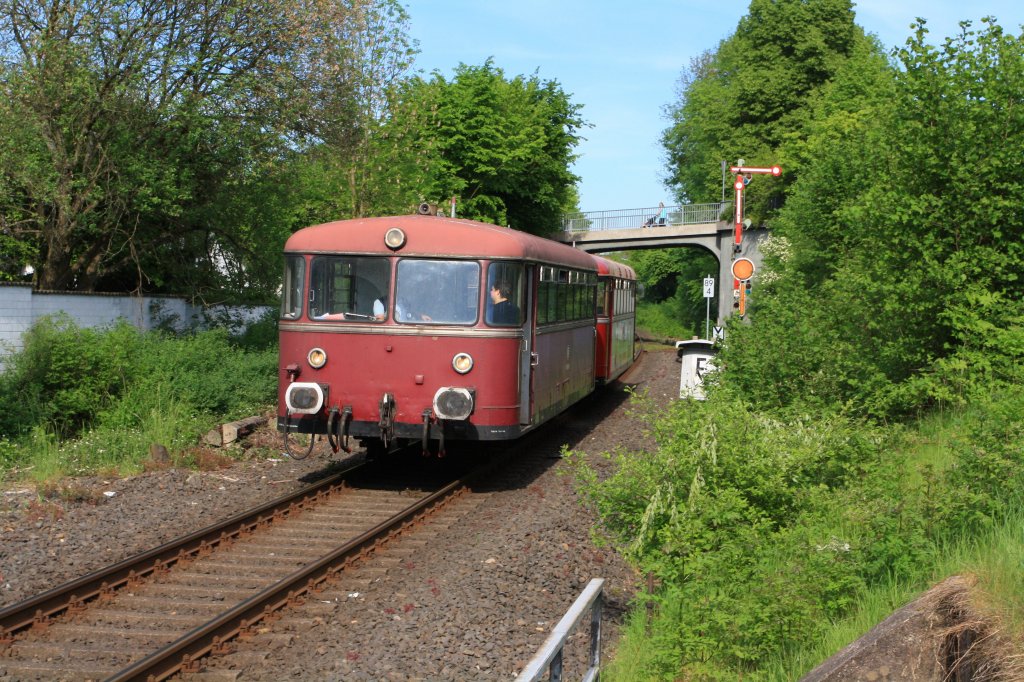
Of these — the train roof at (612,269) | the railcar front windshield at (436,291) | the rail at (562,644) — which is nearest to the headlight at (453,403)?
the railcar front windshield at (436,291)

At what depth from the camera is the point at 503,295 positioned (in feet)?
38.4

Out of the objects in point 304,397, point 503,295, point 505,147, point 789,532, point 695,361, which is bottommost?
point 789,532

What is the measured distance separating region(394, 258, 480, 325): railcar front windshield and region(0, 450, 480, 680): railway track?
2.10 meters

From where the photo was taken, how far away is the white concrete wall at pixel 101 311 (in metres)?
15.0

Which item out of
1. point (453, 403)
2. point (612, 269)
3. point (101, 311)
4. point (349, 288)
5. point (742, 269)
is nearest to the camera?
point (453, 403)

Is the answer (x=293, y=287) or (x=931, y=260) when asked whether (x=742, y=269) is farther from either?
(x=293, y=287)

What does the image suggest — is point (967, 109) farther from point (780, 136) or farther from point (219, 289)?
point (780, 136)

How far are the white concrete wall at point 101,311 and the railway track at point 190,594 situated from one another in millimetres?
6699

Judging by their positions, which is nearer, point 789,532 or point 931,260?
point 789,532

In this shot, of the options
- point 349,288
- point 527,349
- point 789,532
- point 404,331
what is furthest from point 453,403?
point 789,532

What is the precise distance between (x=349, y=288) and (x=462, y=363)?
1.61 m

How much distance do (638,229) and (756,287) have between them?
27.0m

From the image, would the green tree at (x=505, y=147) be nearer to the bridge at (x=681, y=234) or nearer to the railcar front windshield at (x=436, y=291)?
the bridge at (x=681, y=234)

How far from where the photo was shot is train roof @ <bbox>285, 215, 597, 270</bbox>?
11633mm
